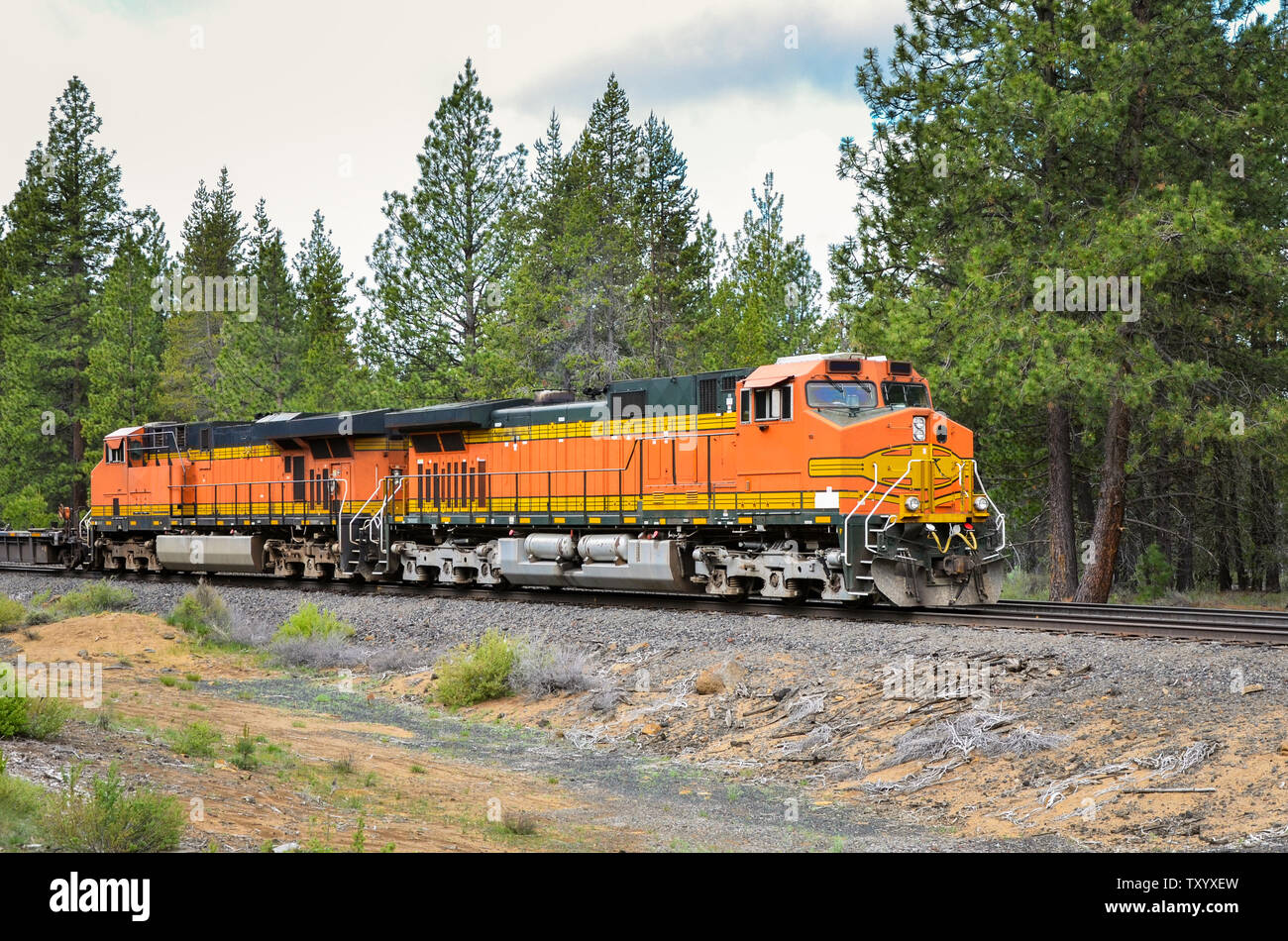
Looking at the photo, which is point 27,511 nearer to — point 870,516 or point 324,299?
point 324,299

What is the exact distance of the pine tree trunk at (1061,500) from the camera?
75.3ft

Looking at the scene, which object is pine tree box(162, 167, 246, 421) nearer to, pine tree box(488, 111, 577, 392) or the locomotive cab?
pine tree box(488, 111, 577, 392)

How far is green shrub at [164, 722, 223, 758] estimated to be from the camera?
10.5 metres

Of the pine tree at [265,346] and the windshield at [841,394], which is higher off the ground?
the pine tree at [265,346]

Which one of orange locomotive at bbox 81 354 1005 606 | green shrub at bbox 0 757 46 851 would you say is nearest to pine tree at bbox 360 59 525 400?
orange locomotive at bbox 81 354 1005 606

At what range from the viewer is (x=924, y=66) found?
23250 mm

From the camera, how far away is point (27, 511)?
43.0m

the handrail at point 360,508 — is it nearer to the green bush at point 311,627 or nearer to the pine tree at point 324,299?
the green bush at point 311,627

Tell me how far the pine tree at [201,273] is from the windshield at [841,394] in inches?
2018

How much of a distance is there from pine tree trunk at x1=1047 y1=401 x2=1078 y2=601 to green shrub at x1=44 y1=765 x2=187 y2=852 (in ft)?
63.8

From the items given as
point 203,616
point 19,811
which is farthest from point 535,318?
point 19,811

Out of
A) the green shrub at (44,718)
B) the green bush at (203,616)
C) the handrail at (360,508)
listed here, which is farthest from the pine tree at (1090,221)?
the green shrub at (44,718)

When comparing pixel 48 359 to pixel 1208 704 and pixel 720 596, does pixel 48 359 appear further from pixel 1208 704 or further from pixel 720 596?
pixel 1208 704

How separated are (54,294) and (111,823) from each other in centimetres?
4501
